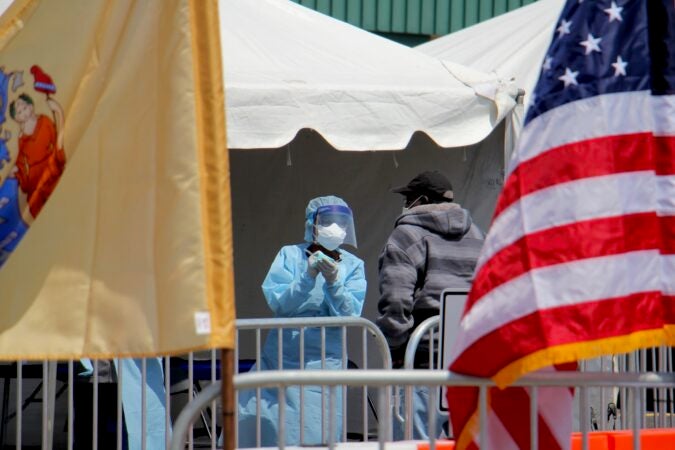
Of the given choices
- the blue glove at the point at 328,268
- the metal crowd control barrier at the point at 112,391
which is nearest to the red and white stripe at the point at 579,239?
the metal crowd control barrier at the point at 112,391

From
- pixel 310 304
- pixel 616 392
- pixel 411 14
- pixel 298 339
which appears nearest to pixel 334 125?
pixel 310 304

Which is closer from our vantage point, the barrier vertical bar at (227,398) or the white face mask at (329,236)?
the barrier vertical bar at (227,398)

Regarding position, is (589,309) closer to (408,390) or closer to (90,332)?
(90,332)

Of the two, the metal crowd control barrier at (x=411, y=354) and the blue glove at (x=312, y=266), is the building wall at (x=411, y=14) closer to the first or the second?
the blue glove at (x=312, y=266)

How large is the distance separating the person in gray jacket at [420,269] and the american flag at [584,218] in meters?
3.65

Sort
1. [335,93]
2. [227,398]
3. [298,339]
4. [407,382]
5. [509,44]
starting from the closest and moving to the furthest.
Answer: [227,398], [407,382], [298,339], [335,93], [509,44]

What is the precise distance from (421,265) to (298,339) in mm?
883

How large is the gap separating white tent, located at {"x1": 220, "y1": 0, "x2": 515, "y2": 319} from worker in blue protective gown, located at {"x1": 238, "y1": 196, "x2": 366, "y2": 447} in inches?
32.5

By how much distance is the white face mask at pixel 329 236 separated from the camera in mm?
8398

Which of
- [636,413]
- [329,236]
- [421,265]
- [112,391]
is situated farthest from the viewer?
[329,236]

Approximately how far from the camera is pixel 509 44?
41.3 ft

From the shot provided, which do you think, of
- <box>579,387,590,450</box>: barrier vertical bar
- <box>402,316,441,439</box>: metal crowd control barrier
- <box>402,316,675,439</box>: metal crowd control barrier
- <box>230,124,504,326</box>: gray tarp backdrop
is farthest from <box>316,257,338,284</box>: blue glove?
<box>579,387,590,450</box>: barrier vertical bar

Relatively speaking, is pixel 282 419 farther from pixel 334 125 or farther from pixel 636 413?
pixel 334 125

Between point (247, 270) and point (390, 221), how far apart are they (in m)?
1.23
